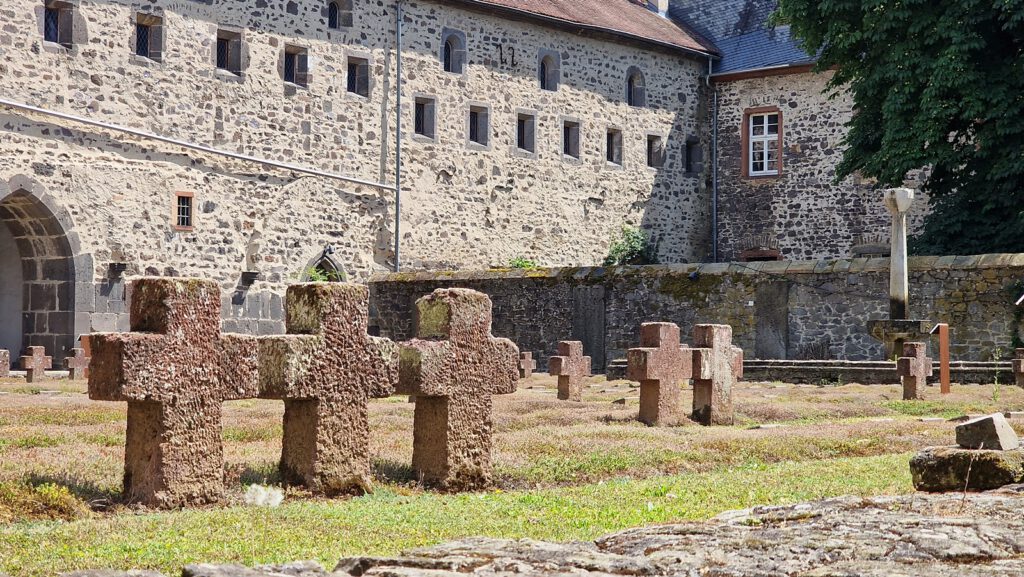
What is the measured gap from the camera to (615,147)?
1310 inches

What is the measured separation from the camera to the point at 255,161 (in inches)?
1045

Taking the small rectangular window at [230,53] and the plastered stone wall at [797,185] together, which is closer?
the small rectangular window at [230,53]

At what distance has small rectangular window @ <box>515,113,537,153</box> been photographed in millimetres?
31453

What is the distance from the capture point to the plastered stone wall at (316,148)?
23.8 m

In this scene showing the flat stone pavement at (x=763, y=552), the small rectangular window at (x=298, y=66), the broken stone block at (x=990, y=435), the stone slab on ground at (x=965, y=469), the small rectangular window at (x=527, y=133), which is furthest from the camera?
the small rectangular window at (x=527, y=133)

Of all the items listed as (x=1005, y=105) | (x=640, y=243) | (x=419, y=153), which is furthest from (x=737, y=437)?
(x=640, y=243)

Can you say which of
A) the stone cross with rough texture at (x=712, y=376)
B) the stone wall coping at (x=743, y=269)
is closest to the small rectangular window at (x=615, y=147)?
the stone wall coping at (x=743, y=269)

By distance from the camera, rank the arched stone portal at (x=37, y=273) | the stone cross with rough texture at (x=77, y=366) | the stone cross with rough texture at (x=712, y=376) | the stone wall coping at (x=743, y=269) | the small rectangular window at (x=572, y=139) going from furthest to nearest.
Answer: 1. the small rectangular window at (x=572, y=139)
2. the arched stone portal at (x=37, y=273)
3. the stone wall coping at (x=743, y=269)
4. the stone cross with rough texture at (x=77, y=366)
5. the stone cross with rough texture at (x=712, y=376)

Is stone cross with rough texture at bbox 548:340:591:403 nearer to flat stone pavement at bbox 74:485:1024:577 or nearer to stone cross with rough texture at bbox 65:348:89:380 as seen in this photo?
stone cross with rough texture at bbox 65:348:89:380

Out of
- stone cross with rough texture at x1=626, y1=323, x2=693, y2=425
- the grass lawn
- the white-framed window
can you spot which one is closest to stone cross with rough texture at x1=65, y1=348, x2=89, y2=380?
the grass lawn

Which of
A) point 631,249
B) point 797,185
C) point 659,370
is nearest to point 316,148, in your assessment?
point 631,249

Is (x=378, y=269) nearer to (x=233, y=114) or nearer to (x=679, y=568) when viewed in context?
(x=233, y=114)

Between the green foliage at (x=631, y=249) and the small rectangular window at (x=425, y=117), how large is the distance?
592 cm

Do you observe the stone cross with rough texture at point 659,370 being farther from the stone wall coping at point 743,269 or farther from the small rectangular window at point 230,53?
the small rectangular window at point 230,53
